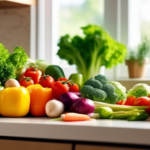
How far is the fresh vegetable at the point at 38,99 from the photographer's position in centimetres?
113

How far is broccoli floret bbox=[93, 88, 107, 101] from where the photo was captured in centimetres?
117

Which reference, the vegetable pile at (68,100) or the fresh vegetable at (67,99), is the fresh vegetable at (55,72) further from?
the fresh vegetable at (67,99)

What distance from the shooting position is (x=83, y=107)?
105 cm

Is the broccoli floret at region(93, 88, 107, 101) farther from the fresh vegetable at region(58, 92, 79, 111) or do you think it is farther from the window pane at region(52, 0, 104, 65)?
the window pane at region(52, 0, 104, 65)

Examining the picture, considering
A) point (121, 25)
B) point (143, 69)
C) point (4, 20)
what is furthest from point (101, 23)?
point (4, 20)

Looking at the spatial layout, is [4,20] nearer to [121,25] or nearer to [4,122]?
[121,25]

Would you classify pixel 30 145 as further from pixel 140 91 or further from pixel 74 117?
pixel 140 91

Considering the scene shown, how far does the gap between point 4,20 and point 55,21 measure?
0.50 m

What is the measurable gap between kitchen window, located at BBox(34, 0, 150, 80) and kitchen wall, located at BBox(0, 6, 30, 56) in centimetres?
12

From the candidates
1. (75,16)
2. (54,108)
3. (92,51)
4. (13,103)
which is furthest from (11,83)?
(75,16)

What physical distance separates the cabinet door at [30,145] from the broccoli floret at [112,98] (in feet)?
1.32

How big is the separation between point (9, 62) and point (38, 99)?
308 millimetres

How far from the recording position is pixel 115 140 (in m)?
0.78

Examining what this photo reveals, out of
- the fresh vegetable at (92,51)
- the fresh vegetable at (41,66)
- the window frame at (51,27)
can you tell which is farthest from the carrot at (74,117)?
the window frame at (51,27)
